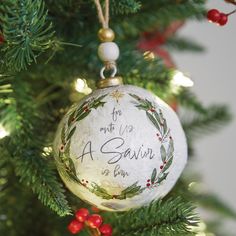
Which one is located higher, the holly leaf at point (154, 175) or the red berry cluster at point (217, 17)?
the red berry cluster at point (217, 17)

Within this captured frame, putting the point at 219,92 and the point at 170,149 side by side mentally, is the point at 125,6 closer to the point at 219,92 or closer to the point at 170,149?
the point at 170,149

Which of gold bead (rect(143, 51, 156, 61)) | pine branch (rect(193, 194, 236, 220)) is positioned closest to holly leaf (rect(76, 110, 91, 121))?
gold bead (rect(143, 51, 156, 61))

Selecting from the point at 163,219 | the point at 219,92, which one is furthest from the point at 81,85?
the point at 219,92

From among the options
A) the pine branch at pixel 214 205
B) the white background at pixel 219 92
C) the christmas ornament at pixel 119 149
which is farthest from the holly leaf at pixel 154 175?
the white background at pixel 219 92

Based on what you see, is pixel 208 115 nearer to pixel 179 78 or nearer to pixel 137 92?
pixel 179 78

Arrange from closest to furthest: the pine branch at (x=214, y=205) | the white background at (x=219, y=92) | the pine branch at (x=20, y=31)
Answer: the pine branch at (x=20, y=31), the pine branch at (x=214, y=205), the white background at (x=219, y=92)

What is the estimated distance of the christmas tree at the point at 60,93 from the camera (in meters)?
0.38

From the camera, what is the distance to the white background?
1055 mm

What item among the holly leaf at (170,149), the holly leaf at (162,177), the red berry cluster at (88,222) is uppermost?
the holly leaf at (170,149)

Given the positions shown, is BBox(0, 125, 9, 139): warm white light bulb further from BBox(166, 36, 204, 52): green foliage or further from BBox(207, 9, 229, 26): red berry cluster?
BBox(166, 36, 204, 52): green foliage

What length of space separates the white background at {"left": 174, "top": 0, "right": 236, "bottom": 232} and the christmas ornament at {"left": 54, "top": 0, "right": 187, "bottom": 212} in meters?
0.66

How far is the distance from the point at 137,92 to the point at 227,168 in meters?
0.71

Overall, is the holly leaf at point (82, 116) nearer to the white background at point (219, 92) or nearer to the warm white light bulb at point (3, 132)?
the warm white light bulb at point (3, 132)

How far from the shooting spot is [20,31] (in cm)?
35
